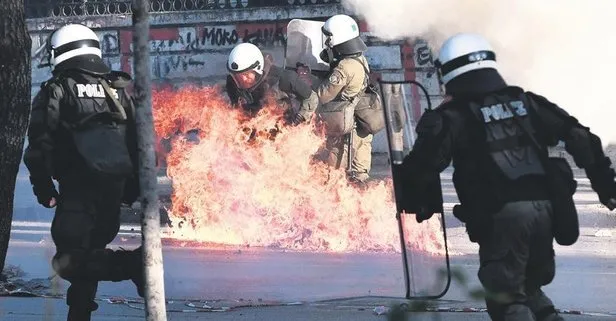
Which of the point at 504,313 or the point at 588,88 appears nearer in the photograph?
the point at 504,313

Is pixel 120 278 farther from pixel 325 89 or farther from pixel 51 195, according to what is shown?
pixel 325 89

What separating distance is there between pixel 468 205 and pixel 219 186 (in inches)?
201

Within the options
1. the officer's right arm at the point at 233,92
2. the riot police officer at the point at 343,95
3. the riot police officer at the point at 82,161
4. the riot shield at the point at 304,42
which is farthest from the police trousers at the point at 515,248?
the riot shield at the point at 304,42

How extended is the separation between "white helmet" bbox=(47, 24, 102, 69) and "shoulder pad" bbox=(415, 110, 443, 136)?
5.92 feet

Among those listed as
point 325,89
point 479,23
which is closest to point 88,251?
point 325,89

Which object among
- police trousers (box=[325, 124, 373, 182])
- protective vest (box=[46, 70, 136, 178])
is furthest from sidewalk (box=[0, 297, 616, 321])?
police trousers (box=[325, 124, 373, 182])

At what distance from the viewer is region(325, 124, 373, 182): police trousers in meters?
10.9

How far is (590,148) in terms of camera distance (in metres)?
5.43

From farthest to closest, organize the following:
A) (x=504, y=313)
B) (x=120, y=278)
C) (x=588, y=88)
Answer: (x=588, y=88) → (x=120, y=278) → (x=504, y=313)

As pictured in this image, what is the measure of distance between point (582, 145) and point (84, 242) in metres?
2.31

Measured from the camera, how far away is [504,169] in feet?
17.3

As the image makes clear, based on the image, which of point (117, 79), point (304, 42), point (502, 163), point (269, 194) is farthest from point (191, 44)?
point (502, 163)

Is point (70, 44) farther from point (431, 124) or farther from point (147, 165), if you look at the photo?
point (431, 124)

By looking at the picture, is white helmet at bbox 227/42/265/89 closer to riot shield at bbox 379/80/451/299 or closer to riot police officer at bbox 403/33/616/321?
riot shield at bbox 379/80/451/299
